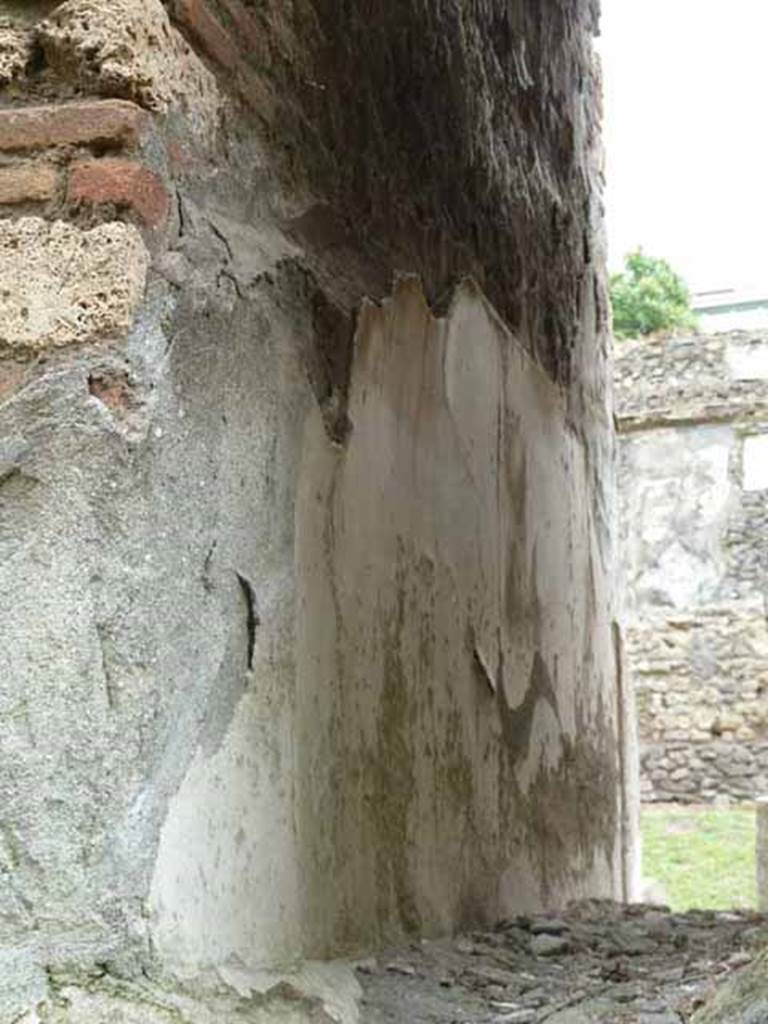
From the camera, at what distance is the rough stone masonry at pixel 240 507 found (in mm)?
1413

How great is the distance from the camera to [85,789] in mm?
1402

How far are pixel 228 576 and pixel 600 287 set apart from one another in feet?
10.0

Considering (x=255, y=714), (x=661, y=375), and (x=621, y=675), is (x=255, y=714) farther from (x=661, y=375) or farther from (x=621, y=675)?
(x=661, y=375)

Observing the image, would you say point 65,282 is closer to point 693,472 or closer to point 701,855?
point 701,855

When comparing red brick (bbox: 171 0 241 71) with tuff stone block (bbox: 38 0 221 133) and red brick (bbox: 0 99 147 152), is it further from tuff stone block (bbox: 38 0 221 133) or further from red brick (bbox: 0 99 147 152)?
red brick (bbox: 0 99 147 152)

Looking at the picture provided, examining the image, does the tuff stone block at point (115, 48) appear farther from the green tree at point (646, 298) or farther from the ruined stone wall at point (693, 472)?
the green tree at point (646, 298)

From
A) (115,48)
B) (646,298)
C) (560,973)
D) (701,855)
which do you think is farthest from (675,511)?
(115,48)

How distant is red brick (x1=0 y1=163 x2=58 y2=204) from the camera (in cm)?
152

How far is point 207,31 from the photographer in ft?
5.51

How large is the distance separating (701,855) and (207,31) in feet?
23.8

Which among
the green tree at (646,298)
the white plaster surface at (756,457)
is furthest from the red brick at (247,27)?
the green tree at (646,298)

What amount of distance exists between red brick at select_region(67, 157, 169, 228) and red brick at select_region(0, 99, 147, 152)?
0.08 feet

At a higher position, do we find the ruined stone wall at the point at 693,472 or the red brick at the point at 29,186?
the ruined stone wall at the point at 693,472

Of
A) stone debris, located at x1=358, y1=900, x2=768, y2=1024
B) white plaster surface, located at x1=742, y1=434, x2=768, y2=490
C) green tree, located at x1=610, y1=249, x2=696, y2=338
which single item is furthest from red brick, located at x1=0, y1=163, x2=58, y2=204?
green tree, located at x1=610, y1=249, x2=696, y2=338
